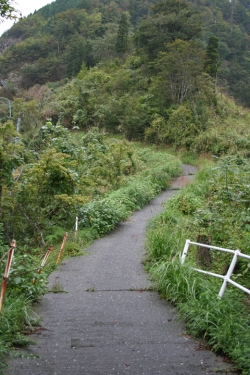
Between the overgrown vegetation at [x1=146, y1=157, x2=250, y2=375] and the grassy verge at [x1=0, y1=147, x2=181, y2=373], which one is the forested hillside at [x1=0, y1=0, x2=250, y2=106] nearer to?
the grassy verge at [x1=0, y1=147, x2=181, y2=373]

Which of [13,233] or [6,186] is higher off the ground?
[6,186]

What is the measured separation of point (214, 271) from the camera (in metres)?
6.46

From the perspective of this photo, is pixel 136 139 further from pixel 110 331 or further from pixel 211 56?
pixel 110 331

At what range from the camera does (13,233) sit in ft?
30.3

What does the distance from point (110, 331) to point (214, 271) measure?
2.39 metres

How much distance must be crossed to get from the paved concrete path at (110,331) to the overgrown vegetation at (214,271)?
20cm

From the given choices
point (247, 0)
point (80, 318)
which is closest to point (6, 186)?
point (80, 318)

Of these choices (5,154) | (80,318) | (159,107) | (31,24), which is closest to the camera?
(80,318)

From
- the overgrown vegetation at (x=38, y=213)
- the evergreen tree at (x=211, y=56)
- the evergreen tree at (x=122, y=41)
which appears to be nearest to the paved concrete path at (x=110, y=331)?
the overgrown vegetation at (x=38, y=213)

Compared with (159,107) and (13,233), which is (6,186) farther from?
(159,107)

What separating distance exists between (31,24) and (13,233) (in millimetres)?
81733

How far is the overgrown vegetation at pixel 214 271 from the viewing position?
426 centimetres

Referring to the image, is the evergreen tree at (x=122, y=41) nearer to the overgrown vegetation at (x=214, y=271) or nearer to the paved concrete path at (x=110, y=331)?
the overgrown vegetation at (x=214, y=271)

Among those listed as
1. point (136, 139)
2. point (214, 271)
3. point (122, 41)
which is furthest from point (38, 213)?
point (122, 41)
